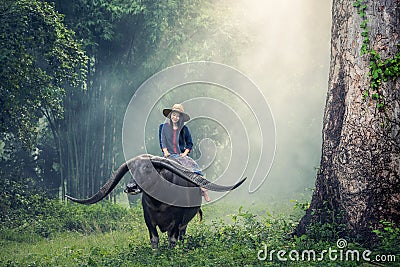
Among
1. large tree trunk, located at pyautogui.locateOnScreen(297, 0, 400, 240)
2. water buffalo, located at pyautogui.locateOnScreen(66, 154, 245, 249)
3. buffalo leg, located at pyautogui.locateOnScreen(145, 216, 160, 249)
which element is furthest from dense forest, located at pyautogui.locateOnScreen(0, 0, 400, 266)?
water buffalo, located at pyautogui.locateOnScreen(66, 154, 245, 249)

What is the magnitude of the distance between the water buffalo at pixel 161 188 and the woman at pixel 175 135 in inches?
19.8

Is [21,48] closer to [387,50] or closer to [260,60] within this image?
[387,50]

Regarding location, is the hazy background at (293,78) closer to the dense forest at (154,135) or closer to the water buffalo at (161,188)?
the dense forest at (154,135)

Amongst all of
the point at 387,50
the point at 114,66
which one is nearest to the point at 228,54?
the point at 114,66

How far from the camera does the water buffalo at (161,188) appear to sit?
7.80 m

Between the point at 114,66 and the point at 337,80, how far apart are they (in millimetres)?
10438

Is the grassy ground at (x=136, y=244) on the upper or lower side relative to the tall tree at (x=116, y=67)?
lower

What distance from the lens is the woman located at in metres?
8.63

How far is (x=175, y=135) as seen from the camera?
870 cm

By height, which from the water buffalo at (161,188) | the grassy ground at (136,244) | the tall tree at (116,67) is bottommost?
the grassy ground at (136,244)

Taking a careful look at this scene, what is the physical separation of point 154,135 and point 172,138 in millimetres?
11579

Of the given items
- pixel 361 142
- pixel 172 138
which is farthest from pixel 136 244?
pixel 361 142

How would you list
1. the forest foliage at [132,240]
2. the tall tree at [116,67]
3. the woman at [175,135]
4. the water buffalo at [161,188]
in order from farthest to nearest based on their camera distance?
the tall tree at [116,67], the woman at [175,135], the water buffalo at [161,188], the forest foliage at [132,240]

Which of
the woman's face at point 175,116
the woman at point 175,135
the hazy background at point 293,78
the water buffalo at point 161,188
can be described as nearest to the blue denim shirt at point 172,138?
the woman at point 175,135
